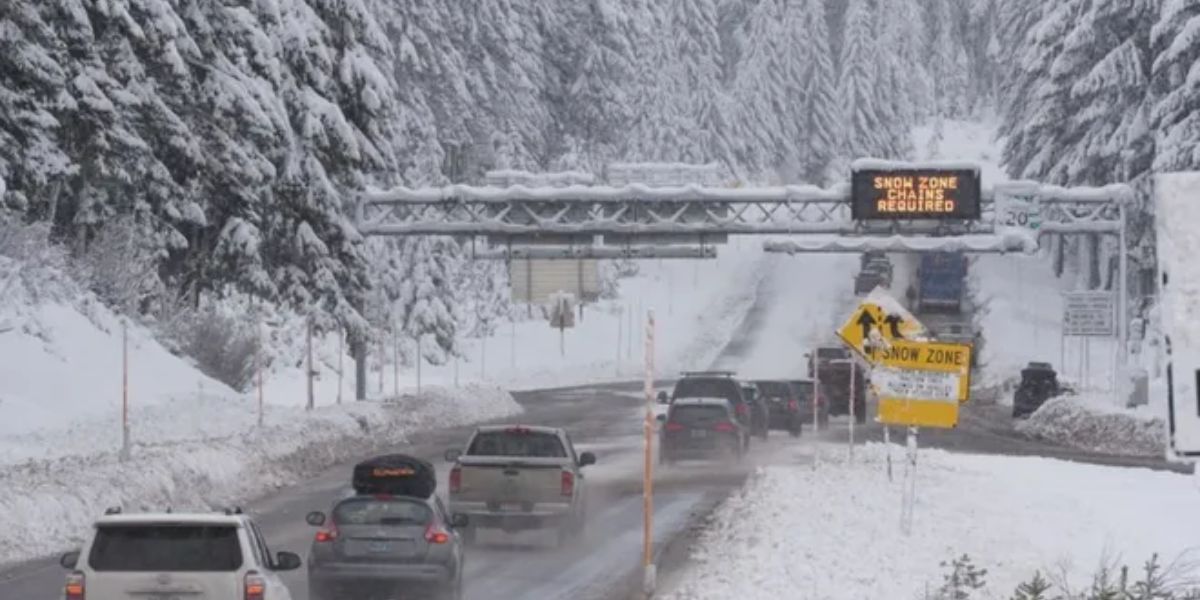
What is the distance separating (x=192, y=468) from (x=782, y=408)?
894 inches

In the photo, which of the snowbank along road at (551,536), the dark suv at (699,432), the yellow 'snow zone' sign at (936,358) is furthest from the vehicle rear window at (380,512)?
the dark suv at (699,432)

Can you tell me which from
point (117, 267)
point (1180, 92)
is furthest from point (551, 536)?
point (1180, 92)

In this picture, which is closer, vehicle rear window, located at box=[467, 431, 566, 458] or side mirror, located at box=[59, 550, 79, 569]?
side mirror, located at box=[59, 550, 79, 569]

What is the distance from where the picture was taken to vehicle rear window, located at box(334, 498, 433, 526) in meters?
19.7

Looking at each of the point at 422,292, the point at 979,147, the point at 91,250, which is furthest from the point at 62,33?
the point at 979,147

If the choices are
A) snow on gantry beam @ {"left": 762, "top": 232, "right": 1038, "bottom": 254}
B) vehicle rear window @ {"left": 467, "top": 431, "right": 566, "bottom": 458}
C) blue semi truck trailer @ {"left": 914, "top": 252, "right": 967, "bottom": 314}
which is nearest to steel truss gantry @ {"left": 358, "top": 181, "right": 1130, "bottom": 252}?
snow on gantry beam @ {"left": 762, "top": 232, "right": 1038, "bottom": 254}

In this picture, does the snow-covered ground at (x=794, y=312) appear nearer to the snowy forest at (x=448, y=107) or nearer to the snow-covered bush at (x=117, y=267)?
the snowy forest at (x=448, y=107)

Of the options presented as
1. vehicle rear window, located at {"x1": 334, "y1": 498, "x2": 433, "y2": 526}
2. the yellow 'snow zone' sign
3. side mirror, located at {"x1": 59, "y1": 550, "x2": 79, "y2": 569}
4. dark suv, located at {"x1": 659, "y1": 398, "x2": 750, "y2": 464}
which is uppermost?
the yellow 'snow zone' sign

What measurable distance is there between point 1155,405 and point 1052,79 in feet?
80.9

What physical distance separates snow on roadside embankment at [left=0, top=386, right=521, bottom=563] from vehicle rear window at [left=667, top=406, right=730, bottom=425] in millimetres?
7168

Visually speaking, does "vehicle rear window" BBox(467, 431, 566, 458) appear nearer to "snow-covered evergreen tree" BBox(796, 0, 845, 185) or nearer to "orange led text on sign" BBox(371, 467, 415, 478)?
"orange led text on sign" BBox(371, 467, 415, 478)

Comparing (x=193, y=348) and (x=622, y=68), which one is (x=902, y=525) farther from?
(x=622, y=68)

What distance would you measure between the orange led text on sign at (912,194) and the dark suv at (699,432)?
17.8 m

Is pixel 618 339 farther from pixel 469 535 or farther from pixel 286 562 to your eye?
pixel 286 562
